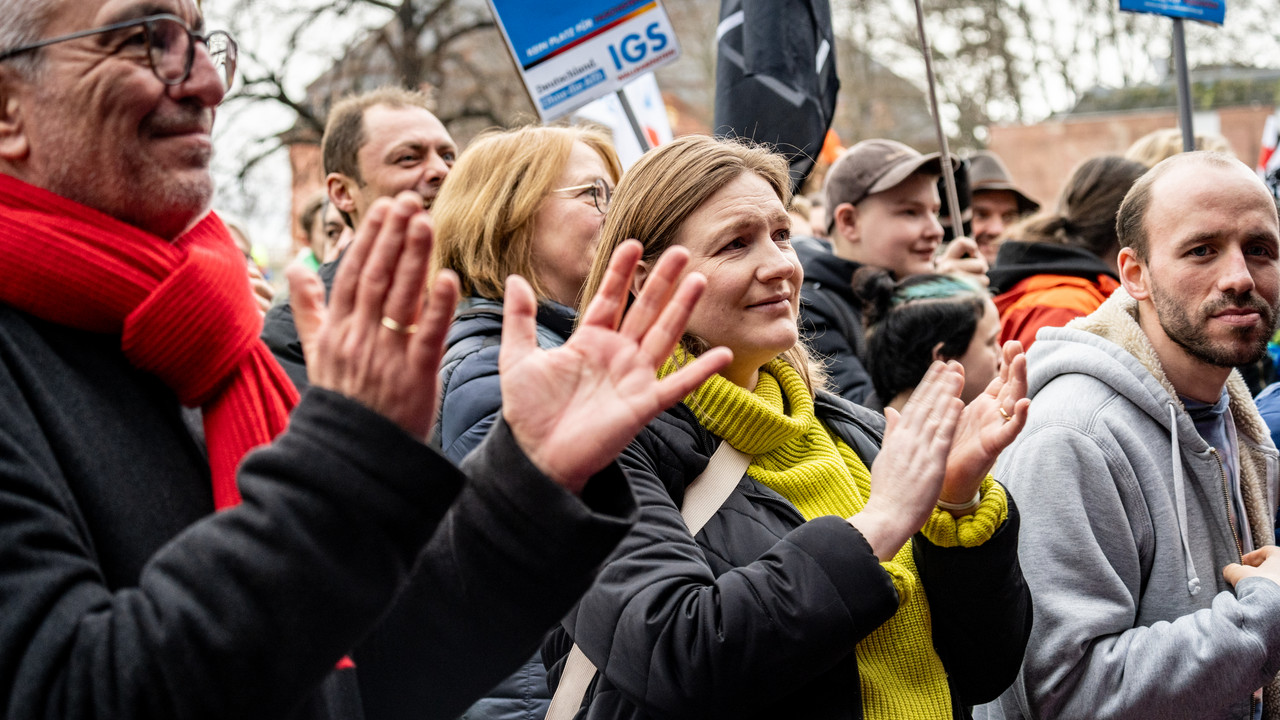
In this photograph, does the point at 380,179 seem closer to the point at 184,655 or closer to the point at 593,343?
the point at 593,343

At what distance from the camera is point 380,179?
4.51 metres


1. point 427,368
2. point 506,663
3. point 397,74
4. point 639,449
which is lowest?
point 397,74

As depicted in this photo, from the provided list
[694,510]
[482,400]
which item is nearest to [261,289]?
[482,400]

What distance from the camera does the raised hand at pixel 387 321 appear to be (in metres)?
1.23

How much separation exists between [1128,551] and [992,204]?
15.2 ft

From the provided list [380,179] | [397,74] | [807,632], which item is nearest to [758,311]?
[807,632]

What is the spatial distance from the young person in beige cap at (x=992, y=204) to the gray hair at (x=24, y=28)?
606cm

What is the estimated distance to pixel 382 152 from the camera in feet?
14.9

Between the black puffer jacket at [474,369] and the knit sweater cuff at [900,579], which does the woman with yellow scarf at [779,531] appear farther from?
the black puffer jacket at [474,369]

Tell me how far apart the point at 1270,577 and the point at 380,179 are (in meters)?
3.30

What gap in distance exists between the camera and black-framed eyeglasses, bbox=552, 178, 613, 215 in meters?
3.34

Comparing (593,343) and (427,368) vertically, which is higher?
(427,368)

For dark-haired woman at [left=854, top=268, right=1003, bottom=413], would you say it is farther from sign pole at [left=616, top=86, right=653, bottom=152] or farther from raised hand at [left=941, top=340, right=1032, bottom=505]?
raised hand at [left=941, top=340, right=1032, bottom=505]

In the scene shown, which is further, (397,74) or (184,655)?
(397,74)
